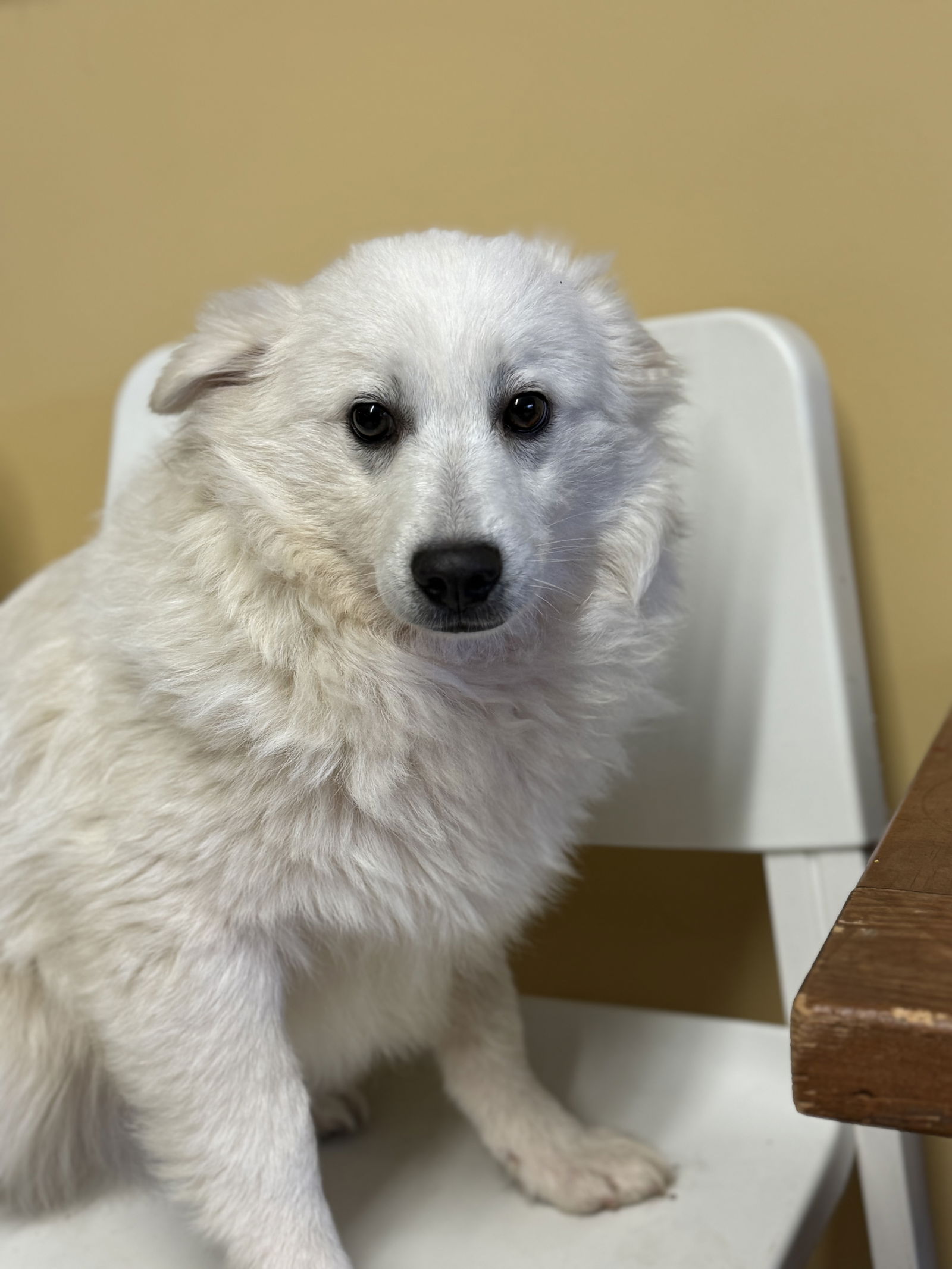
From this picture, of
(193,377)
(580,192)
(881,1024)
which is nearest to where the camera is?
(881,1024)

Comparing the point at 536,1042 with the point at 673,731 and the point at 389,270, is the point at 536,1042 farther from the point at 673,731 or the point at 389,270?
the point at 389,270

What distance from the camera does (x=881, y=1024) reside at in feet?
1.50

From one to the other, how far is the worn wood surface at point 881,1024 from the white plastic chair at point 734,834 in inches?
17.8

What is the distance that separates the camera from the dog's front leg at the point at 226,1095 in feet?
2.52

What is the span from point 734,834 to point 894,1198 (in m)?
0.32

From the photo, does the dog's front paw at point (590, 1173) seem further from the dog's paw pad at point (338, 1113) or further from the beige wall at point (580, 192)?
the beige wall at point (580, 192)

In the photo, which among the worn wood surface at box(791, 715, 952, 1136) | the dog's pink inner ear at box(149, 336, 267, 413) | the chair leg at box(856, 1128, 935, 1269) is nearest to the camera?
the worn wood surface at box(791, 715, 952, 1136)

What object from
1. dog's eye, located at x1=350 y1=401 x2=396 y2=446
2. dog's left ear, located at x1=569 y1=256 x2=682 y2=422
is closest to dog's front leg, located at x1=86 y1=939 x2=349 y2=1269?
dog's eye, located at x1=350 y1=401 x2=396 y2=446

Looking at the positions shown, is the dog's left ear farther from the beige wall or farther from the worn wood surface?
the worn wood surface

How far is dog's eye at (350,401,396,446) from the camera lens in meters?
0.78

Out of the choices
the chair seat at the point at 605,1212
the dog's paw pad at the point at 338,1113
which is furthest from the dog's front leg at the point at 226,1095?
the dog's paw pad at the point at 338,1113

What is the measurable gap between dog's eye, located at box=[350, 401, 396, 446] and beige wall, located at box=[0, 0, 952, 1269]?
0.48m

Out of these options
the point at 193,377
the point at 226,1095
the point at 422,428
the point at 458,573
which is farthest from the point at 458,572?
the point at 226,1095

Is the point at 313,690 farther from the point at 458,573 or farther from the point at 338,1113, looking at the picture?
the point at 338,1113
